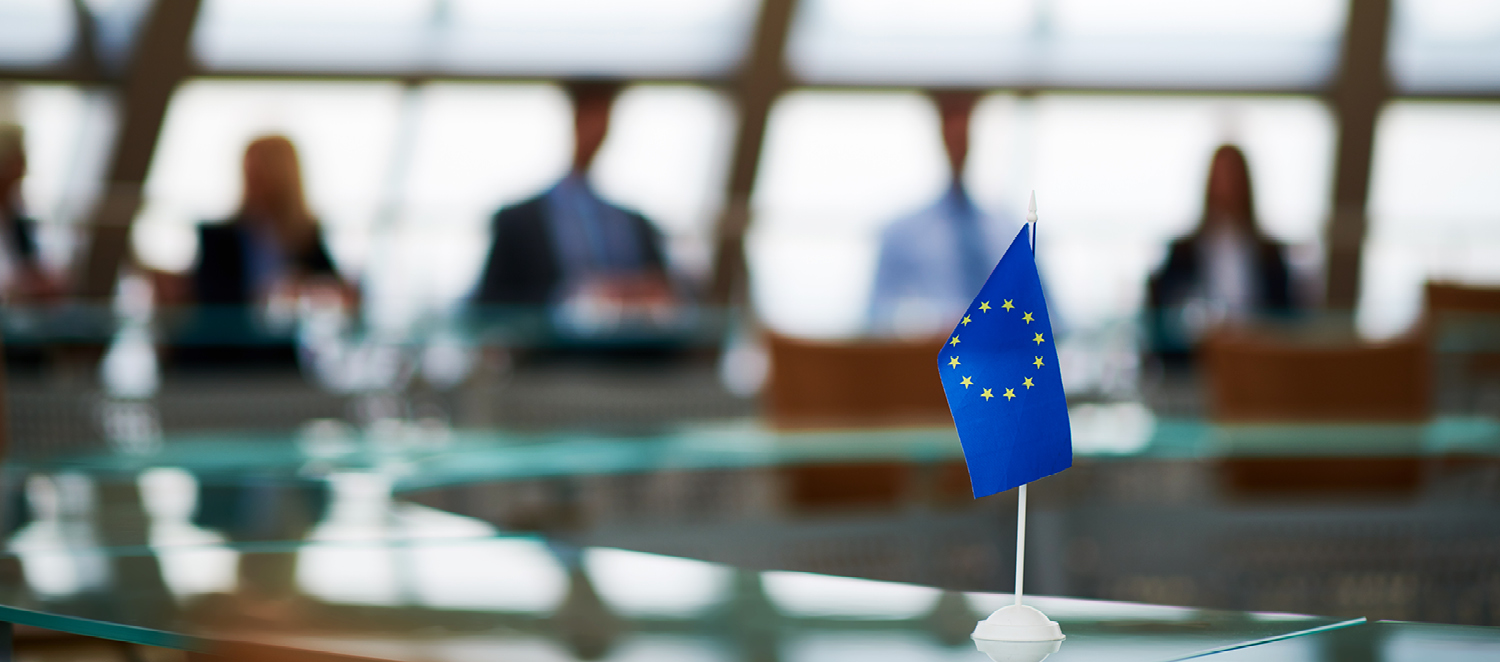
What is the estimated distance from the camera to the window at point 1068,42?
9555mm

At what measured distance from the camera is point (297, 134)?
344 inches

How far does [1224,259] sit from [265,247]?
2678mm

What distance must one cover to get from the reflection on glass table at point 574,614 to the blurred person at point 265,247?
261cm

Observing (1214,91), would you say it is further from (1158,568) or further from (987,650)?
(987,650)

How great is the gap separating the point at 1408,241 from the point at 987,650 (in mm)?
7879

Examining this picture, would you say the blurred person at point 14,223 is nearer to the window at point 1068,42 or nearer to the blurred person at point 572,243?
the blurred person at point 572,243

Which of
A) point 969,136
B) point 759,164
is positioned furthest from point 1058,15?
point 969,136

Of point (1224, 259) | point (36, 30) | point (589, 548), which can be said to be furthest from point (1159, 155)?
point (589, 548)

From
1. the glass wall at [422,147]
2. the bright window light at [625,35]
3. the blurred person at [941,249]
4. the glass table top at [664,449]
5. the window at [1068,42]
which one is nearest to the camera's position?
the glass table top at [664,449]

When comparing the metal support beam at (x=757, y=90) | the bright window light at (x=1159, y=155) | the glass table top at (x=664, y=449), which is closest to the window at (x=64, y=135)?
the metal support beam at (x=757, y=90)

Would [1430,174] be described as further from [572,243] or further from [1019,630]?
[1019,630]

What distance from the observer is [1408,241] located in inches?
311

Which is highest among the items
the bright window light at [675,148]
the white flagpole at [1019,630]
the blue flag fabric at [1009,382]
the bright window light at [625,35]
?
the bright window light at [625,35]

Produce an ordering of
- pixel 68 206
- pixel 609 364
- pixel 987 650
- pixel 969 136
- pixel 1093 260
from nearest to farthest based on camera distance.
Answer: pixel 987 650 < pixel 609 364 < pixel 969 136 < pixel 1093 260 < pixel 68 206
